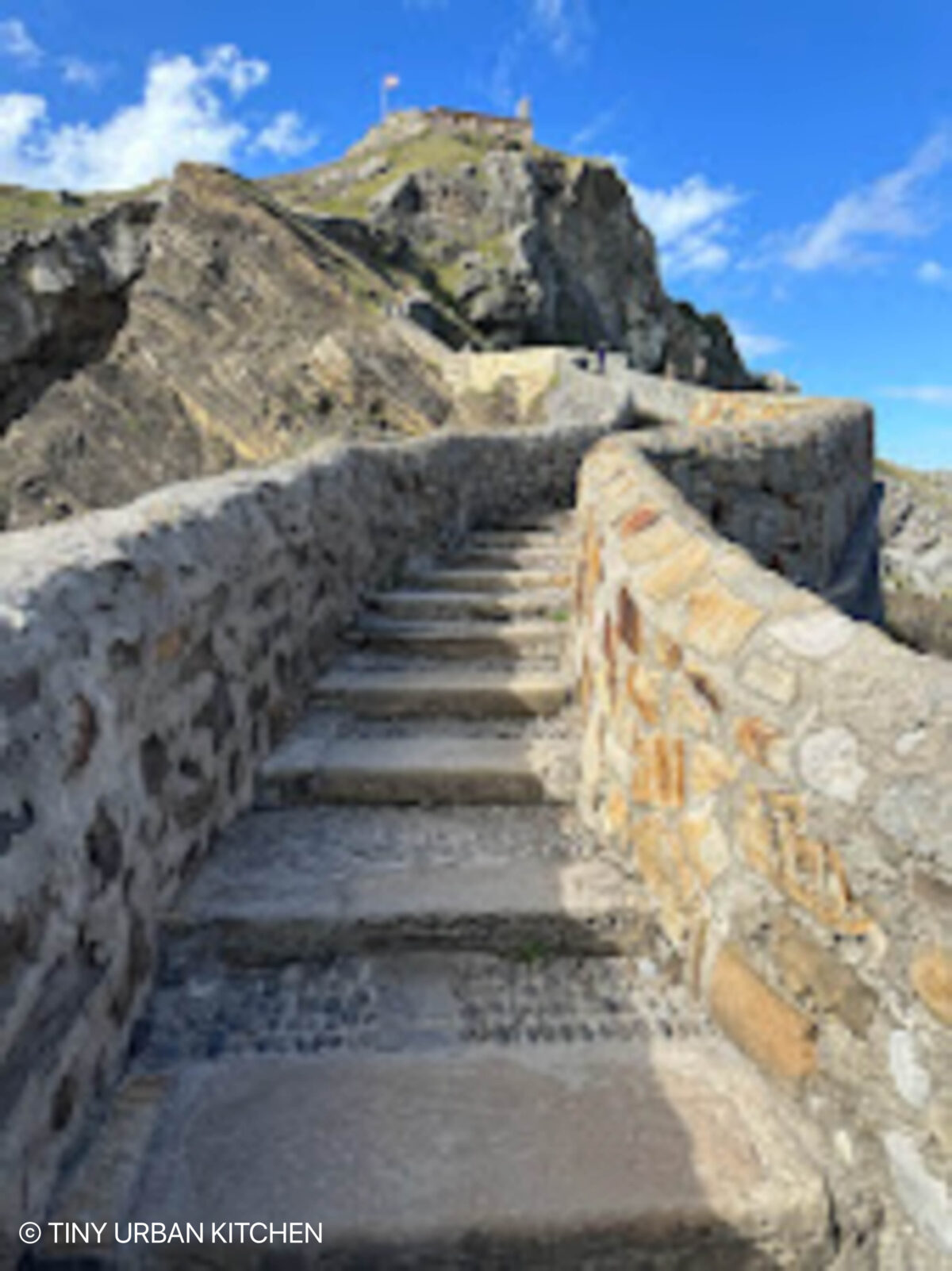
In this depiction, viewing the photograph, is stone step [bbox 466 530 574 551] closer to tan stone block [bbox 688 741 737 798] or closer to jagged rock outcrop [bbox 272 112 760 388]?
tan stone block [bbox 688 741 737 798]

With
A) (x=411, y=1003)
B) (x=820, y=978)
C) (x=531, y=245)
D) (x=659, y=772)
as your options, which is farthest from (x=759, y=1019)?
(x=531, y=245)

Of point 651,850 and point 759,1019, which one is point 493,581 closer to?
point 651,850

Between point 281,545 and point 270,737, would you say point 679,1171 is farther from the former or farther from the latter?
point 281,545

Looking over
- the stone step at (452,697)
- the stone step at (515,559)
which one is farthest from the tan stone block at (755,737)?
the stone step at (515,559)

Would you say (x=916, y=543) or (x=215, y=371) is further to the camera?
(x=215, y=371)

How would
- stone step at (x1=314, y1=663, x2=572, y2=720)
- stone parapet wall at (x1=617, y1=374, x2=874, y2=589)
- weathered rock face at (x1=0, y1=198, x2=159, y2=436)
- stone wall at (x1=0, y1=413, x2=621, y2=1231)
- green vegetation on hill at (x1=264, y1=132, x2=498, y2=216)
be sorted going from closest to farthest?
stone wall at (x1=0, y1=413, x2=621, y2=1231) → stone step at (x1=314, y1=663, x2=572, y2=720) → stone parapet wall at (x1=617, y1=374, x2=874, y2=589) → weathered rock face at (x1=0, y1=198, x2=159, y2=436) → green vegetation on hill at (x1=264, y1=132, x2=498, y2=216)

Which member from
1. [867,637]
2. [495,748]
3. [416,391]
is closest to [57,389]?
[416,391]

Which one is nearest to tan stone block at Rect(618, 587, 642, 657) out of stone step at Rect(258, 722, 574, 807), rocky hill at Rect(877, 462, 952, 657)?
stone step at Rect(258, 722, 574, 807)

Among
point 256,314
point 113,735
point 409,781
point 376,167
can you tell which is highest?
point 376,167

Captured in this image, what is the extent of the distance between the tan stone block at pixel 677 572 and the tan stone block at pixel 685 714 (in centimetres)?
25

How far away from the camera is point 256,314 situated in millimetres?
19469

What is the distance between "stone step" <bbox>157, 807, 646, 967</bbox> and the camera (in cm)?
218

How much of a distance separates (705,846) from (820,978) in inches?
16.8

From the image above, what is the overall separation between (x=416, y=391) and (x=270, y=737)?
1640cm
